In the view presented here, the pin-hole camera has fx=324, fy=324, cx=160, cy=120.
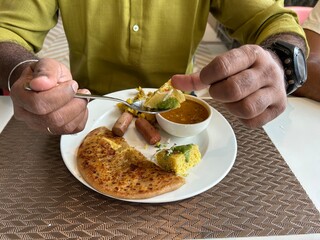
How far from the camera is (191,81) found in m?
0.93

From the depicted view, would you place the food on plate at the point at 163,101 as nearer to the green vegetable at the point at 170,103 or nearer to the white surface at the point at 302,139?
the green vegetable at the point at 170,103

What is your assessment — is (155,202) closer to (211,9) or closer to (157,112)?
(157,112)

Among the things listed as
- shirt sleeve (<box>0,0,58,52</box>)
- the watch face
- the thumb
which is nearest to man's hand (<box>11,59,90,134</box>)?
the thumb

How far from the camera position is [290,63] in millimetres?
1012

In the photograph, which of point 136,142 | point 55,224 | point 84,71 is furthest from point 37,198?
point 84,71

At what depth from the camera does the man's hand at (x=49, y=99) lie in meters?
0.77

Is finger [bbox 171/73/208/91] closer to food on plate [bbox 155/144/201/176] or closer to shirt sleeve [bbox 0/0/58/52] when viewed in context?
food on plate [bbox 155/144/201/176]

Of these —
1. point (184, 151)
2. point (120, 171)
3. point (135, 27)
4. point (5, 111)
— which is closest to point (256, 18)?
point (135, 27)

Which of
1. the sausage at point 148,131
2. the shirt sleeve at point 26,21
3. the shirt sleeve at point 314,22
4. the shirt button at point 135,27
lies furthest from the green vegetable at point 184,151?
the shirt sleeve at point 314,22

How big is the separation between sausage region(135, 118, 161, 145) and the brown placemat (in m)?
0.25

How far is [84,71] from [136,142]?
1.92ft

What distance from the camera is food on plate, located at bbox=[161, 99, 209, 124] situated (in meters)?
1.11

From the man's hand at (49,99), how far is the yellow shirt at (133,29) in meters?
0.48

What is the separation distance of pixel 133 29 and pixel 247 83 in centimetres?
70
